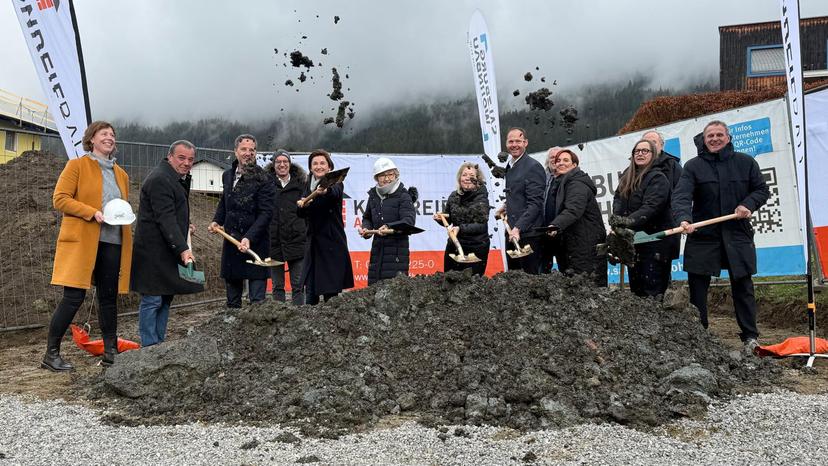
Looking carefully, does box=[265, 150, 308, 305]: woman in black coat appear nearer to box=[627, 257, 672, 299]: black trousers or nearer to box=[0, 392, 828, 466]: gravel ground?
box=[0, 392, 828, 466]: gravel ground

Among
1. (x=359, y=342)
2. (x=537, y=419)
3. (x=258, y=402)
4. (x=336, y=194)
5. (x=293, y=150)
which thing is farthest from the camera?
(x=293, y=150)

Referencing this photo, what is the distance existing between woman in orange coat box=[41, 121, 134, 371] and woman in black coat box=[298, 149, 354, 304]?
1.45 m

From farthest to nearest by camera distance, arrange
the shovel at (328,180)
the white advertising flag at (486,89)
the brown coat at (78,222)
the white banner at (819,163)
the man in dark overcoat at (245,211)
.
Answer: the white advertising flag at (486,89), the white banner at (819,163), the man in dark overcoat at (245,211), the shovel at (328,180), the brown coat at (78,222)

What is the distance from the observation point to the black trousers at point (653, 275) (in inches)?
213

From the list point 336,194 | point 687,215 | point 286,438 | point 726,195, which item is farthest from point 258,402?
point 726,195

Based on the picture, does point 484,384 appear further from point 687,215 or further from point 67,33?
point 67,33

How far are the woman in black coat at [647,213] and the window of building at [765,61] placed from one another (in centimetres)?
2618

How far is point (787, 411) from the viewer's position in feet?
11.9

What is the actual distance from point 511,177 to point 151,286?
127 inches

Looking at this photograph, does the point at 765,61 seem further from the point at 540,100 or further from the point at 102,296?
the point at 102,296

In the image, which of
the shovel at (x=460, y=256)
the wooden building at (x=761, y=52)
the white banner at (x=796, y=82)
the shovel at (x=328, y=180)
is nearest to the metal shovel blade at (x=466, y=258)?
the shovel at (x=460, y=256)

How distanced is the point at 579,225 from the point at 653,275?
2.41ft

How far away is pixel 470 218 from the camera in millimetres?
5891

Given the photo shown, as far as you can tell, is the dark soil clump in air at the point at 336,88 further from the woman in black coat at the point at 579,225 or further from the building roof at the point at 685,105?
the building roof at the point at 685,105
